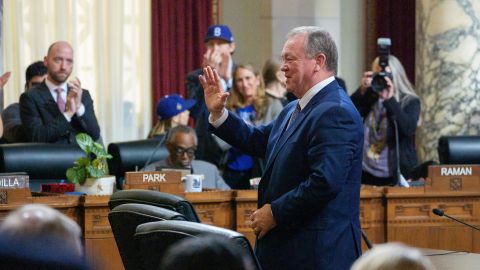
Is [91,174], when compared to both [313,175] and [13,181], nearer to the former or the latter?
[13,181]

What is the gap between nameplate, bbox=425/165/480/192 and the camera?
6078 mm

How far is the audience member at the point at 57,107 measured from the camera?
22.7 ft

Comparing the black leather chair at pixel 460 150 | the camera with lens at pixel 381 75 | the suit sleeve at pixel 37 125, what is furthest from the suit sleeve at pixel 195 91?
the black leather chair at pixel 460 150

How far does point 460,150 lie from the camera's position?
7082 millimetres

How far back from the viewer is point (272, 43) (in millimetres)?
10781

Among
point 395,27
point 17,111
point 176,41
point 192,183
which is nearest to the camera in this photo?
point 192,183

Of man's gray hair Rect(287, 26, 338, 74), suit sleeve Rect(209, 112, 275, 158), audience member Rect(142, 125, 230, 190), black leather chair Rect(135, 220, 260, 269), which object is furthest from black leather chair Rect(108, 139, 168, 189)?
black leather chair Rect(135, 220, 260, 269)

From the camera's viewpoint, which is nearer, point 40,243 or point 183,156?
point 40,243

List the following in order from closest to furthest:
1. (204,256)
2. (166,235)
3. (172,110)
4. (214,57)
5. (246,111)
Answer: (204,256)
(166,235)
(246,111)
(172,110)
(214,57)

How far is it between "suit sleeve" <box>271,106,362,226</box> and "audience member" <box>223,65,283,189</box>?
10.8ft

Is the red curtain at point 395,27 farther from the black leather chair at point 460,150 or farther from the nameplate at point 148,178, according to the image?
the nameplate at point 148,178

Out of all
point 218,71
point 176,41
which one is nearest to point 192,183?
point 218,71

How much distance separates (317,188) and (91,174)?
2.28 m

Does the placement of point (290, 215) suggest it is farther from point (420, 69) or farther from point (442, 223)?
point (420, 69)
